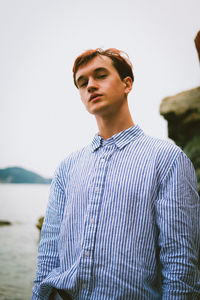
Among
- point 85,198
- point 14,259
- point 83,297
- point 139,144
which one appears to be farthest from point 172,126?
point 14,259

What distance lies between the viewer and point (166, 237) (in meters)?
1.34

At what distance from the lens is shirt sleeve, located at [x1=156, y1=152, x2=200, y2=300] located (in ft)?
4.08

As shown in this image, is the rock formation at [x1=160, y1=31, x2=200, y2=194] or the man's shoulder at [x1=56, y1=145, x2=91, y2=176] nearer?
the man's shoulder at [x1=56, y1=145, x2=91, y2=176]

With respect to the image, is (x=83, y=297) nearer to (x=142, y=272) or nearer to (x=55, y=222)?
(x=142, y=272)

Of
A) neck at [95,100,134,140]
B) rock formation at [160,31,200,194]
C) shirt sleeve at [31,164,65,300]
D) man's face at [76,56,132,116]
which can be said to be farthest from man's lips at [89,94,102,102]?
rock formation at [160,31,200,194]

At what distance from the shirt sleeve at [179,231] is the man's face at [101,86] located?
0.73m

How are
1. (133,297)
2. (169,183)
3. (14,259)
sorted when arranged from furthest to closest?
1. (14,259)
2. (169,183)
3. (133,297)

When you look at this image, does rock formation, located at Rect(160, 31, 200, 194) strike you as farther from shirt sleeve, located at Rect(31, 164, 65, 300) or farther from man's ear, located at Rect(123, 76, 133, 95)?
shirt sleeve, located at Rect(31, 164, 65, 300)

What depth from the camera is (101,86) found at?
5.90 ft

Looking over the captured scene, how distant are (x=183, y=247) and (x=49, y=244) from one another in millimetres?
1063

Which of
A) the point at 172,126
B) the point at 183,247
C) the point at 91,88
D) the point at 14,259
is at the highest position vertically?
the point at 172,126

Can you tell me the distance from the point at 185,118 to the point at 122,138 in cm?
420

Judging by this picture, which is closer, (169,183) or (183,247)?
(183,247)

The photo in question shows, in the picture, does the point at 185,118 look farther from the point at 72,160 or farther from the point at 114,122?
the point at 72,160
